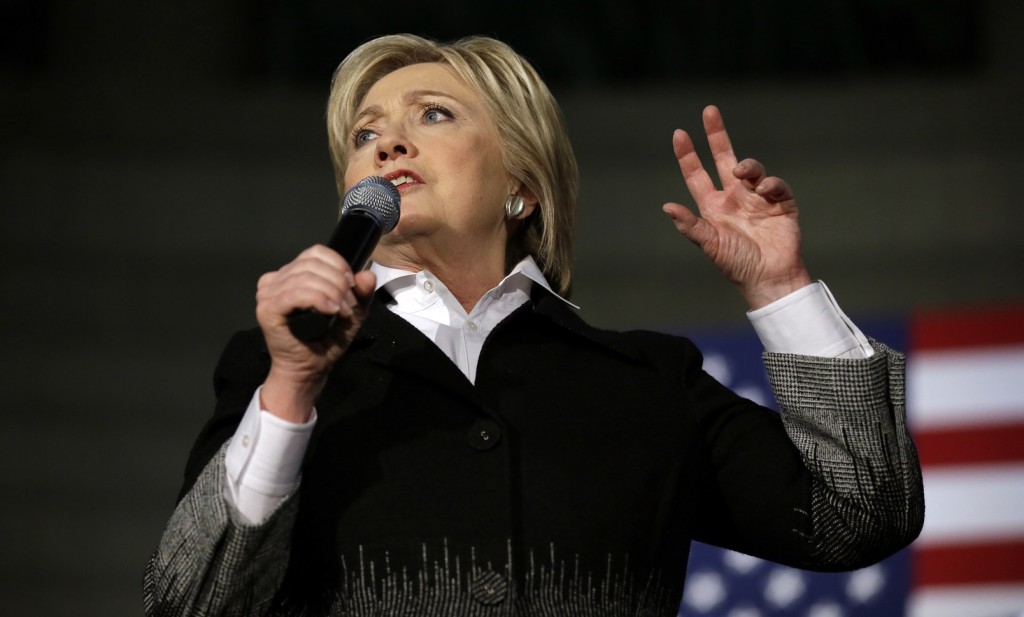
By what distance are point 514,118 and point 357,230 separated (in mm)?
652

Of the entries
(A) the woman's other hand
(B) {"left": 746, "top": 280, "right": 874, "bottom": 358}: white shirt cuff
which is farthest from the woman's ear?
(A) the woman's other hand

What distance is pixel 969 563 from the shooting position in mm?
2521

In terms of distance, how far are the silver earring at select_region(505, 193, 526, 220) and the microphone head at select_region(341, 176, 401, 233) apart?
44 cm

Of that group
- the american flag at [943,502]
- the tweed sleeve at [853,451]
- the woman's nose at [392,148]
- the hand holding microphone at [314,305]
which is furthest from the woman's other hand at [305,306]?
the american flag at [943,502]

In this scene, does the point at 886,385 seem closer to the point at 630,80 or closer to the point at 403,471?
the point at 403,471

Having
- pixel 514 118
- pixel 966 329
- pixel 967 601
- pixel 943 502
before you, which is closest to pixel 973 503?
pixel 943 502

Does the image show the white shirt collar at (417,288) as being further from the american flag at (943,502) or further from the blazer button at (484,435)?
the american flag at (943,502)

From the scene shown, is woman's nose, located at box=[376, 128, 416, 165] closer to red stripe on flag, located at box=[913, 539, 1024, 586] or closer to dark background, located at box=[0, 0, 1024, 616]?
red stripe on flag, located at box=[913, 539, 1024, 586]

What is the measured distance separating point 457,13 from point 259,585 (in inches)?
121

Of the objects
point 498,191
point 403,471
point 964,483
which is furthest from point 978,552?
point 403,471

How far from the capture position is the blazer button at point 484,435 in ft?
4.73

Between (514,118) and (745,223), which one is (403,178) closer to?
(514,118)

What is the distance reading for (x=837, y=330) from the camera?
158cm

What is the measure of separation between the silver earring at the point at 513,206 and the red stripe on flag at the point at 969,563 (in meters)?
1.15
